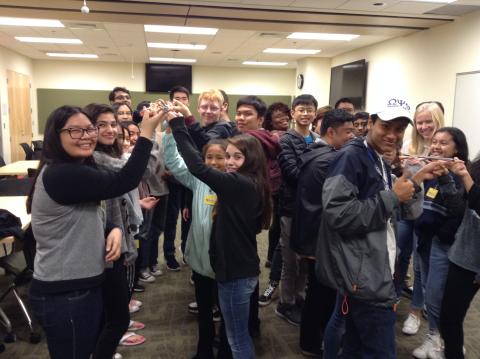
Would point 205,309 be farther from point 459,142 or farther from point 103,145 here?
point 459,142

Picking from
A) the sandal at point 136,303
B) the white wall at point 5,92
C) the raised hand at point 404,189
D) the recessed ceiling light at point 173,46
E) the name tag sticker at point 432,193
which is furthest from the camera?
the white wall at point 5,92

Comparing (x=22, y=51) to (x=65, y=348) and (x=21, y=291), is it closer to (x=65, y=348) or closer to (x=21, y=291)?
(x=21, y=291)

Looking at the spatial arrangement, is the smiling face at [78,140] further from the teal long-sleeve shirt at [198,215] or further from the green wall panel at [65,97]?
the green wall panel at [65,97]

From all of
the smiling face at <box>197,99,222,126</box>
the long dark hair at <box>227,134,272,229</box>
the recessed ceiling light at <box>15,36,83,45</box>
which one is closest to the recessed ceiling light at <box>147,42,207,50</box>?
the recessed ceiling light at <box>15,36,83,45</box>

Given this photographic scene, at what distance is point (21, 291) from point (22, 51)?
26.7 ft

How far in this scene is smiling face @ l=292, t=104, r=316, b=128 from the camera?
2.95 m

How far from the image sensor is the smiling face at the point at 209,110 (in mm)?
2623

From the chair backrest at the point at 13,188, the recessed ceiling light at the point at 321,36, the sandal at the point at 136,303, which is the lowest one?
the sandal at the point at 136,303

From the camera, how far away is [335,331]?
6.08 feet

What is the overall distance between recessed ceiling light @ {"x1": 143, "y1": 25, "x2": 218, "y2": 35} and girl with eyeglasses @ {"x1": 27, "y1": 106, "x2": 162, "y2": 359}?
5456mm

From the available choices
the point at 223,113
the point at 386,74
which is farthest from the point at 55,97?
the point at 223,113

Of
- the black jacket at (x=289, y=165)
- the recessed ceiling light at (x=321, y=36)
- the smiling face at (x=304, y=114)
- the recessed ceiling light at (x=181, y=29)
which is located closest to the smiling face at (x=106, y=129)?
the black jacket at (x=289, y=165)

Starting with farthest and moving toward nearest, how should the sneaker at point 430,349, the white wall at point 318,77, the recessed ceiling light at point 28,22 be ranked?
the white wall at point 318,77, the recessed ceiling light at point 28,22, the sneaker at point 430,349

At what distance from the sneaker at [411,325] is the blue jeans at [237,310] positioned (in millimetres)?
1393
